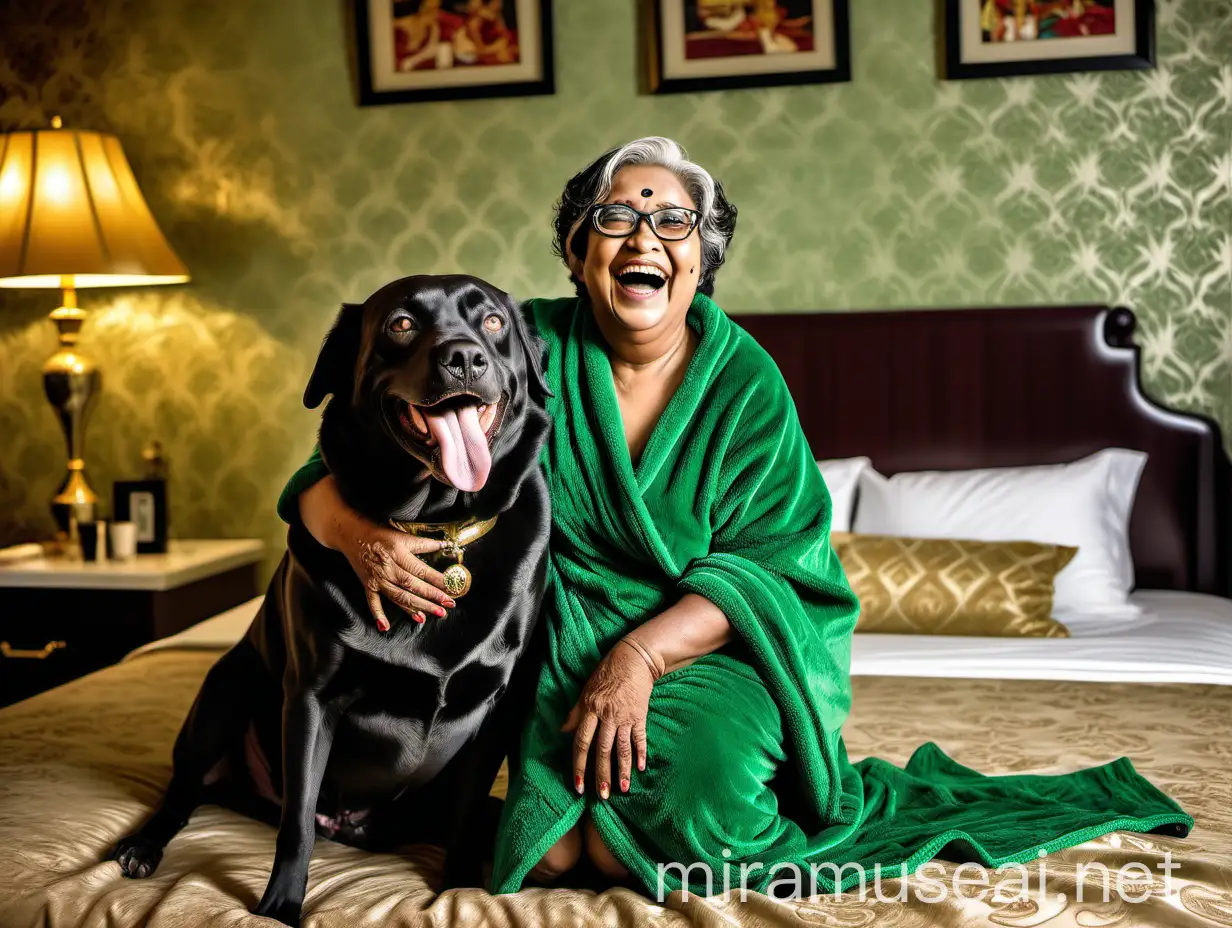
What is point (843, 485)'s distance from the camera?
115 inches

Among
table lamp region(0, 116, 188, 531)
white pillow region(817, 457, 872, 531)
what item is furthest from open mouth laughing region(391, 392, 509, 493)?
table lamp region(0, 116, 188, 531)

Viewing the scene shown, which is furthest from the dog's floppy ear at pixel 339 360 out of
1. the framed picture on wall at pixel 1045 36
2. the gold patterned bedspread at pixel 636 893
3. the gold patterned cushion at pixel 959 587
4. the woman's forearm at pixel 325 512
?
the framed picture on wall at pixel 1045 36

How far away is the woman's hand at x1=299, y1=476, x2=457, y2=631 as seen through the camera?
1.21m

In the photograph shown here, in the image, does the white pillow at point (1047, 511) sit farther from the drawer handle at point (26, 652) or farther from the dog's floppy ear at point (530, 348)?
the drawer handle at point (26, 652)

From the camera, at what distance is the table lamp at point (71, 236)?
2996mm

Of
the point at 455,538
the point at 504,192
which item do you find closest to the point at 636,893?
the point at 455,538

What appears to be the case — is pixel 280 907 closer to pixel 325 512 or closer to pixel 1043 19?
pixel 325 512

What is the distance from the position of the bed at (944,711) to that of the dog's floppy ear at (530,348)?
579 millimetres

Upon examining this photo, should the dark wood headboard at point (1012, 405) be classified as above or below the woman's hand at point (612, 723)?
above

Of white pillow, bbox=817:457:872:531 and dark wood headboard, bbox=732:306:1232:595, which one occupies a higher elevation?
dark wood headboard, bbox=732:306:1232:595

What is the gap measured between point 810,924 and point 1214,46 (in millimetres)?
2875

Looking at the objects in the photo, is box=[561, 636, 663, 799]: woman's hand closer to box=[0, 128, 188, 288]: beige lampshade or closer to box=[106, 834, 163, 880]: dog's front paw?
box=[106, 834, 163, 880]: dog's front paw

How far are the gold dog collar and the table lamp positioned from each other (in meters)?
2.16

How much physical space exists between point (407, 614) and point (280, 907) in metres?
0.33
